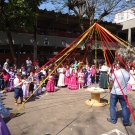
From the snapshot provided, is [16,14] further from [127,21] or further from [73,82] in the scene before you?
[127,21]

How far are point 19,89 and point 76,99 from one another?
2402 millimetres

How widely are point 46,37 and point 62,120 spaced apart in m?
12.9

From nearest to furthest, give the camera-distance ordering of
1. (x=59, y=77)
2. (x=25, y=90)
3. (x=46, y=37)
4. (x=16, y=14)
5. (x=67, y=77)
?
1. (x=25, y=90)
2. (x=59, y=77)
3. (x=67, y=77)
4. (x=16, y=14)
5. (x=46, y=37)

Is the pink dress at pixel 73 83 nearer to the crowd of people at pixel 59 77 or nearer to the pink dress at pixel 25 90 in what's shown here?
the crowd of people at pixel 59 77

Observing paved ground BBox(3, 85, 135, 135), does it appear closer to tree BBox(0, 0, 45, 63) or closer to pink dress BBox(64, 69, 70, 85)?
pink dress BBox(64, 69, 70, 85)

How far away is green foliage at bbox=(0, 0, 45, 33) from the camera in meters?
9.58

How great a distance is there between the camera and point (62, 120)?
4578 mm

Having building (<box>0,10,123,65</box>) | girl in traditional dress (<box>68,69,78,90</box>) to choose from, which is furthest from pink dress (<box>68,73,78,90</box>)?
building (<box>0,10,123,65</box>)

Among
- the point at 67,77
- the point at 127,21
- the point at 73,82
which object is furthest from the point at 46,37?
the point at 127,21

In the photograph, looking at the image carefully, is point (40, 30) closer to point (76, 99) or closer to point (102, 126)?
point (76, 99)

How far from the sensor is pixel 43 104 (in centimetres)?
602

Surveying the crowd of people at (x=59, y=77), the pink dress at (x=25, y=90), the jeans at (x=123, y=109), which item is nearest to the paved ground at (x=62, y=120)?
the jeans at (x=123, y=109)

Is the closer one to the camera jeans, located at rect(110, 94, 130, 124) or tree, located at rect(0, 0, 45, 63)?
jeans, located at rect(110, 94, 130, 124)

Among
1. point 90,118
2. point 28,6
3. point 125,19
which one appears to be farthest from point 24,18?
point 125,19
